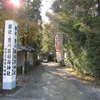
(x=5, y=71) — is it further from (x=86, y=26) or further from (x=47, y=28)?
(x=47, y=28)

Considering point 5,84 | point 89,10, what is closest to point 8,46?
point 5,84

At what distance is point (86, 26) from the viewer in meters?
6.51

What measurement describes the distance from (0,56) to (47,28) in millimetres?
15504

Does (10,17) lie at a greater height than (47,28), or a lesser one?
lesser

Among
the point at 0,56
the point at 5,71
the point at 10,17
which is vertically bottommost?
the point at 5,71

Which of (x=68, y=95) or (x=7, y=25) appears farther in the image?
(x=7, y=25)

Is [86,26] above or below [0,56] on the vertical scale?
above

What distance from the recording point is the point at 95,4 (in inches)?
271

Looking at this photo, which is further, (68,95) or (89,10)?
(89,10)

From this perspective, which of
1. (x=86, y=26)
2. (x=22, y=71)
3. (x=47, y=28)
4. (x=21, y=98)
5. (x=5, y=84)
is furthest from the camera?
(x=47, y=28)

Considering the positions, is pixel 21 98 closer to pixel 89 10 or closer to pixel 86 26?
pixel 86 26

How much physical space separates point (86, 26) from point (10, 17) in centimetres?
537

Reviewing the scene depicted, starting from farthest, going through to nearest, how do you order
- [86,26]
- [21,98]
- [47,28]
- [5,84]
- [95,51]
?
[47,28], [86,26], [95,51], [5,84], [21,98]

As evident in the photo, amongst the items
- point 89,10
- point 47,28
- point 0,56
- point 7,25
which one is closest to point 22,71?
point 0,56
